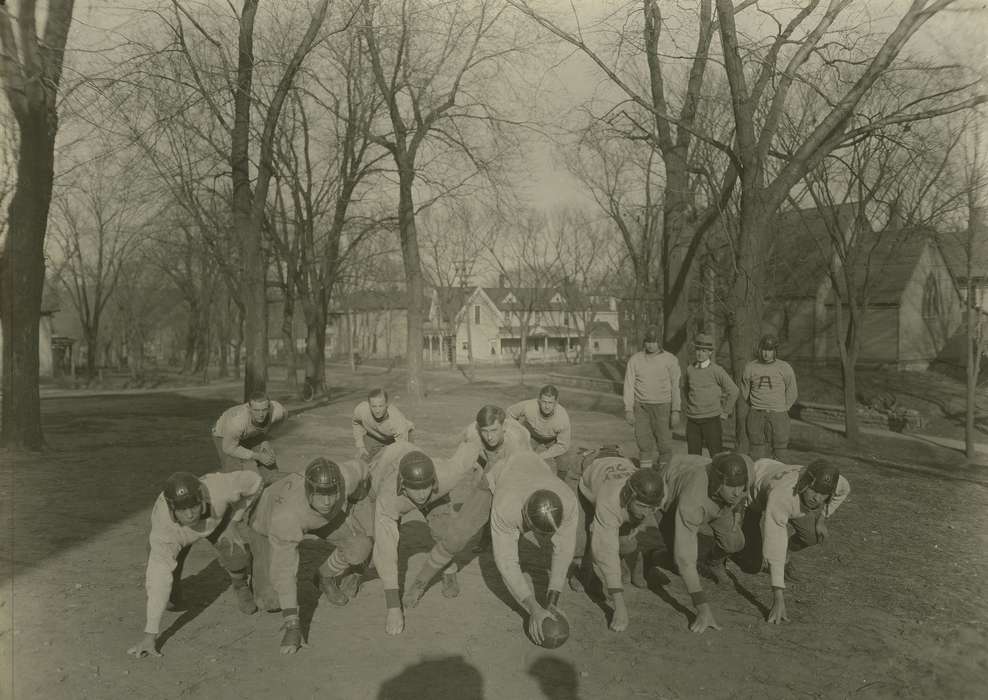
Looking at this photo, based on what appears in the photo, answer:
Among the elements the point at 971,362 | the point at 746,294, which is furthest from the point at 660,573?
the point at 971,362

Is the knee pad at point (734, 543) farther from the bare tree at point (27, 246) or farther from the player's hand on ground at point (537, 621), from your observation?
the bare tree at point (27, 246)

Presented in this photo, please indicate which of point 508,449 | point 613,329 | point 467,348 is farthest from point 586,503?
point 613,329

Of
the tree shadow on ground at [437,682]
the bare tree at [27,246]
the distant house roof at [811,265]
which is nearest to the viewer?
the tree shadow on ground at [437,682]

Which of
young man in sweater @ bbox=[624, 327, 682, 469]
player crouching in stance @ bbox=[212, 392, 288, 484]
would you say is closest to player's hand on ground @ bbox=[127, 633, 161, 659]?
player crouching in stance @ bbox=[212, 392, 288, 484]

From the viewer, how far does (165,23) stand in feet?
40.8

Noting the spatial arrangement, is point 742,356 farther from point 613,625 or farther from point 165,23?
point 165,23

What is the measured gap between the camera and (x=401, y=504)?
5.14 meters

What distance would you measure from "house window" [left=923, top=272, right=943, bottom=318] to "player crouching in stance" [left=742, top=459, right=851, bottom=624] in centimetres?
2742

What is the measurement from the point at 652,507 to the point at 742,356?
507 centimetres

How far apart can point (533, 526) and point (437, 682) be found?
3.39 feet

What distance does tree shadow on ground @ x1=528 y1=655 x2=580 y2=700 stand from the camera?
167 inches

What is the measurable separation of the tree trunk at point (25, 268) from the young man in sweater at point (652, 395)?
28.7 ft

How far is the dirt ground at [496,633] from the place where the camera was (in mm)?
4336

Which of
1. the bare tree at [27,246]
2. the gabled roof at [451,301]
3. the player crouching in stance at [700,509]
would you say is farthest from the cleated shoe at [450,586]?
the gabled roof at [451,301]
